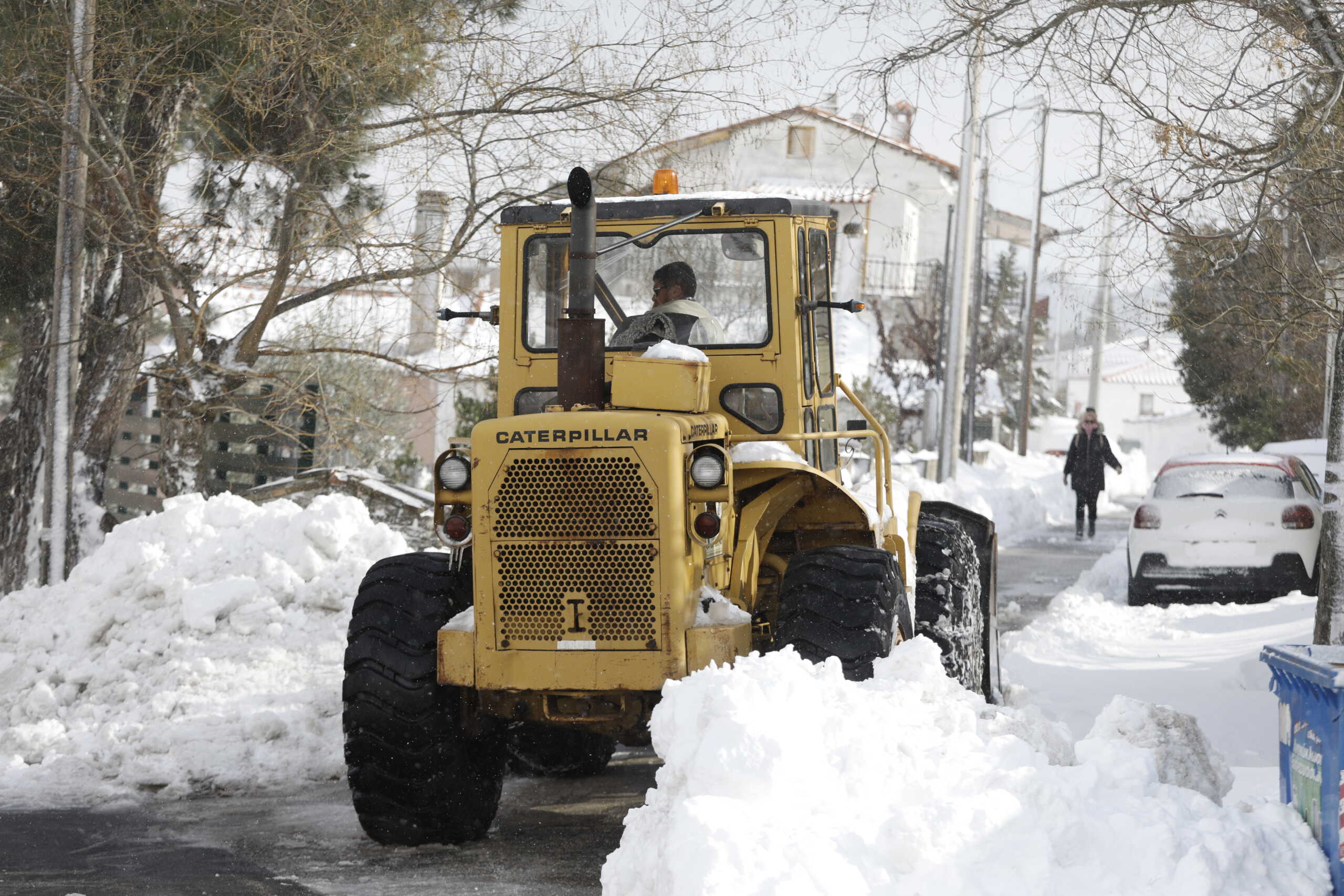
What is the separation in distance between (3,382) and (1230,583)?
919 inches

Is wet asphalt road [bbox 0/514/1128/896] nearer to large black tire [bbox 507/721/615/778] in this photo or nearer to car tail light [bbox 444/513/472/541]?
large black tire [bbox 507/721/615/778]

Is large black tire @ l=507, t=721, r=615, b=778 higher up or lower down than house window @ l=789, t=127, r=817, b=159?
lower down

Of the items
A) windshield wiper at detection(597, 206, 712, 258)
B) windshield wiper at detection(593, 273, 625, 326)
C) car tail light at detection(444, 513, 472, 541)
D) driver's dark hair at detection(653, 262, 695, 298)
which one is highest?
windshield wiper at detection(597, 206, 712, 258)

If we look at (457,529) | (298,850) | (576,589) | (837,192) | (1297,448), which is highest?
(837,192)

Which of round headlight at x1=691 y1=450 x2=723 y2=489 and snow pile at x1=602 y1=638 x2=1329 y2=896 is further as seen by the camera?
round headlight at x1=691 y1=450 x2=723 y2=489

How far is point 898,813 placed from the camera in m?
4.11

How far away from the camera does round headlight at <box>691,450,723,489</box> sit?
17.4 feet

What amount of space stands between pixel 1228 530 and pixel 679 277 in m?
8.88

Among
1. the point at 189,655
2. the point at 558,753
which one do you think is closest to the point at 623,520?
the point at 558,753

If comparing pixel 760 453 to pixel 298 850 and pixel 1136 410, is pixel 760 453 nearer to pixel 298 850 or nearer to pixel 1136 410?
pixel 298 850

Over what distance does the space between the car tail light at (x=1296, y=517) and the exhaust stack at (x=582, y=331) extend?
30.9ft

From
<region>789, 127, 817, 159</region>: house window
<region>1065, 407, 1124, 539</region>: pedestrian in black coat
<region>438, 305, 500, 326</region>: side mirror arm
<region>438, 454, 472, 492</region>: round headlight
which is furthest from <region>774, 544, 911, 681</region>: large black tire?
<region>1065, 407, 1124, 539</region>: pedestrian in black coat

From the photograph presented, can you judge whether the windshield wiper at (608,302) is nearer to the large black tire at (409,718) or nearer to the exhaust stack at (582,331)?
the exhaust stack at (582,331)

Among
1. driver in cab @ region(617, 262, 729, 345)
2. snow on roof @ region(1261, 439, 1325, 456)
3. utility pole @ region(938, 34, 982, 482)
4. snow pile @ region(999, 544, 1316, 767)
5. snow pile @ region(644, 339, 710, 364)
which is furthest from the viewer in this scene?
utility pole @ region(938, 34, 982, 482)
